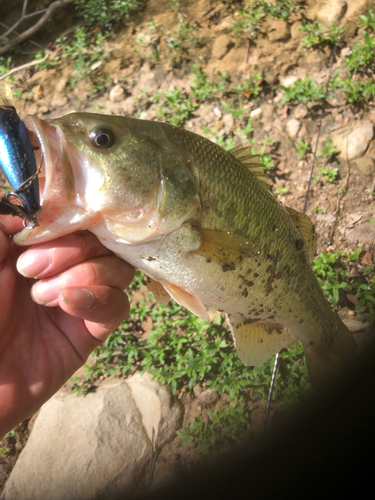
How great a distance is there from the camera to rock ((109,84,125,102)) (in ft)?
15.5

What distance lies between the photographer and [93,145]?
1415 mm

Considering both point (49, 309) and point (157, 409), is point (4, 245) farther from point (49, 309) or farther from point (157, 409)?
point (157, 409)

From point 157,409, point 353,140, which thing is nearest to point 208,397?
point 157,409

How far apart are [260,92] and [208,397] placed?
3.52 m

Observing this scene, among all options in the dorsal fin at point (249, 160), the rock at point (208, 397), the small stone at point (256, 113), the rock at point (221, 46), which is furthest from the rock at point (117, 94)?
the rock at point (208, 397)

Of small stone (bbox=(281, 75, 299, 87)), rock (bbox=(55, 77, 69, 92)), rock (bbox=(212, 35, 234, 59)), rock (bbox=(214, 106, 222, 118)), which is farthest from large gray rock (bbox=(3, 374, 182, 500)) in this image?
rock (bbox=(55, 77, 69, 92))

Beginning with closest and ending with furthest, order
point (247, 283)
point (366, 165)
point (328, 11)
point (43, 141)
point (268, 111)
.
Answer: point (43, 141) < point (247, 283) < point (366, 165) < point (268, 111) < point (328, 11)

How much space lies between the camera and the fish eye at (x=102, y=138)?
4.64 ft

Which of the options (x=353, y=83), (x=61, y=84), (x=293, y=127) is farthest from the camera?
(x=61, y=84)

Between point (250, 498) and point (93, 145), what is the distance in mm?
2211

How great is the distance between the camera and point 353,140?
11.3ft

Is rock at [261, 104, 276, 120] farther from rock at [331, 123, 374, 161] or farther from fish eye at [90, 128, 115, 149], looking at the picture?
fish eye at [90, 128, 115, 149]

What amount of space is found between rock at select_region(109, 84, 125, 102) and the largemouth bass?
3.45 m

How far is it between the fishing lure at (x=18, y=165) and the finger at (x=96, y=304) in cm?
46
